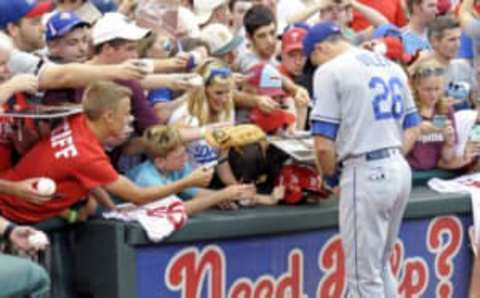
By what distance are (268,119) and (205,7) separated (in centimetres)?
180

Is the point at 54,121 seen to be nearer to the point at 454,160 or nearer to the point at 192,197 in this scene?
the point at 192,197

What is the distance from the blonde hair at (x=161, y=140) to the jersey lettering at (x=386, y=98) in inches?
44.3

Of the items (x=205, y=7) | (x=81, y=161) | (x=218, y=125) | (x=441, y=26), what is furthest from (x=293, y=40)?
(x=81, y=161)

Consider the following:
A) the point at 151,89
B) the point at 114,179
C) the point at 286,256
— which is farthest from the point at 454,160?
the point at 114,179

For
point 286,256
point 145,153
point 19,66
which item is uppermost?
point 19,66

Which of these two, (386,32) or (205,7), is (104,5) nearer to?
(205,7)

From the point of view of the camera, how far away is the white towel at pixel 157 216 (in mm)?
7016

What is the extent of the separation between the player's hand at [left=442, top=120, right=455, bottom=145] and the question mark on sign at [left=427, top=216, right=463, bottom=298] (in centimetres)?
58

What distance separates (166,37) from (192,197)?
1.46 m

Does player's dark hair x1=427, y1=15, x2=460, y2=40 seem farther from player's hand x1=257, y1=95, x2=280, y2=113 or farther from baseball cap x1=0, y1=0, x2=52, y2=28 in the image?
baseball cap x1=0, y1=0, x2=52, y2=28

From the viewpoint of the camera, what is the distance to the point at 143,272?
7.09 meters

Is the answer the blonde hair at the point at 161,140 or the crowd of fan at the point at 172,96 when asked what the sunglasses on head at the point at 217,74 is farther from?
the blonde hair at the point at 161,140

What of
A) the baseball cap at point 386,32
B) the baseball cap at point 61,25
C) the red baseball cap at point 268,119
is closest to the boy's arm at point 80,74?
the baseball cap at point 61,25

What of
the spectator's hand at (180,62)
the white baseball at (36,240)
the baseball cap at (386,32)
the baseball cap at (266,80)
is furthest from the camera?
the baseball cap at (386,32)
